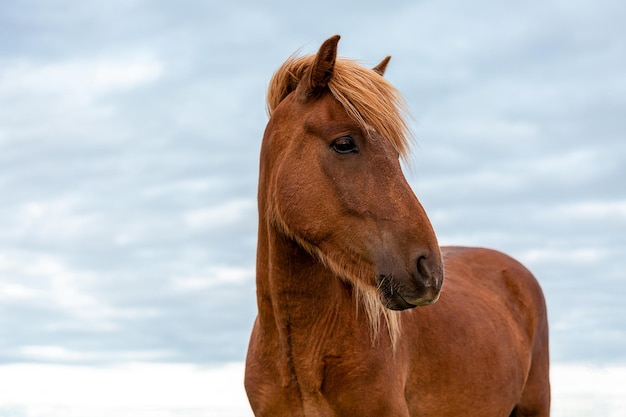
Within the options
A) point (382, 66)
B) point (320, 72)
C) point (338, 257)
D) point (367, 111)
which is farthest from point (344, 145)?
point (382, 66)

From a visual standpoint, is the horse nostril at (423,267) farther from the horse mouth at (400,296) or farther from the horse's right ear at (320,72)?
the horse's right ear at (320,72)

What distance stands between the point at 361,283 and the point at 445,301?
1.86 metres

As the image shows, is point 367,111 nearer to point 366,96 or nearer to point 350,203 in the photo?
point 366,96

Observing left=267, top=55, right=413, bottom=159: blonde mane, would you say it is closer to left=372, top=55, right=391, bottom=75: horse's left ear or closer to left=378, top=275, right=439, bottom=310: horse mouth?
left=372, top=55, right=391, bottom=75: horse's left ear

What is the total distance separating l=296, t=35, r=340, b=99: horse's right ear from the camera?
18.1 feet

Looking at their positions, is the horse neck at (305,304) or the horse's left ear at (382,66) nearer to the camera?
the horse neck at (305,304)

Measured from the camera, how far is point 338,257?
5336mm

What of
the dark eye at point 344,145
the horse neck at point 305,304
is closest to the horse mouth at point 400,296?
the horse neck at point 305,304

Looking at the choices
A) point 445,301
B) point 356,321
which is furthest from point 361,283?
point 445,301

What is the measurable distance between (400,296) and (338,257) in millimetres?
510

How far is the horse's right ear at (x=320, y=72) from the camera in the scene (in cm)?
552

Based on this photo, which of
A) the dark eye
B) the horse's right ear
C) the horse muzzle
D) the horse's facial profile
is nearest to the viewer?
the horse muzzle

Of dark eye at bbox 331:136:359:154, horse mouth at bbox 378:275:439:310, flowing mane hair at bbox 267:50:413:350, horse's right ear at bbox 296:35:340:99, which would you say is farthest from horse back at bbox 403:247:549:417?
horse's right ear at bbox 296:35:340:99

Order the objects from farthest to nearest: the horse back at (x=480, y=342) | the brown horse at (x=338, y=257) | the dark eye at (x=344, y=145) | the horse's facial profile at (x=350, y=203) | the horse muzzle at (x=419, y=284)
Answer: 1. the horse back at (x=480, y=342)
2. the dark eye at (x=344, y=145)
3. the brown horse at (x=338, y=257)
4. the horse's facial profile at (x=350, y=203)
5. the horse muzzle at (x=419, y=284)
